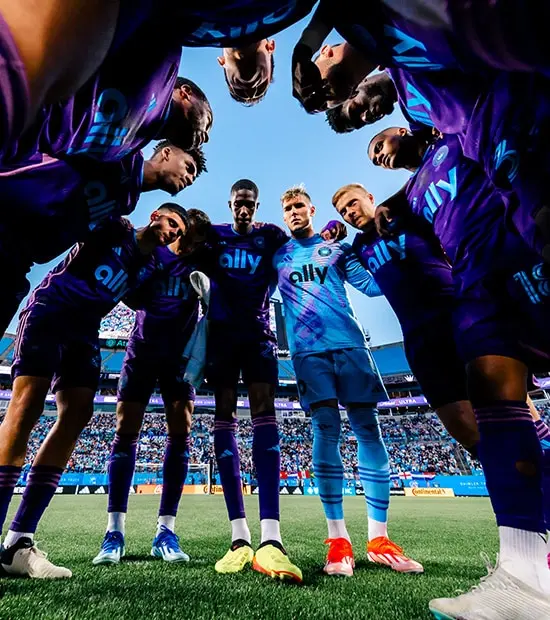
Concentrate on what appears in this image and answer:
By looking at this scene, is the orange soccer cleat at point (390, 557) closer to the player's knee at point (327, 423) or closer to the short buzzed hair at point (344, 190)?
the player's knee at point (327, 423)

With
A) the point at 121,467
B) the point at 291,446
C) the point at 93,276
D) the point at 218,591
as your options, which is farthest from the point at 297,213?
the point at 291,446

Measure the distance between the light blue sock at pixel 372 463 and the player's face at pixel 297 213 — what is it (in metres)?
1.86

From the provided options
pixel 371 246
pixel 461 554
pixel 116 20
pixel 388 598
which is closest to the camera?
pixel 116 20

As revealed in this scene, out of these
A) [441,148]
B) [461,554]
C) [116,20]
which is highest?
[441,148]

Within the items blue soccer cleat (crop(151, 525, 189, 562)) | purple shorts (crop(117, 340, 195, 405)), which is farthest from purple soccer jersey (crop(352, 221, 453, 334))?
blue soccer cleat (crop(151, 525, 189, 562))

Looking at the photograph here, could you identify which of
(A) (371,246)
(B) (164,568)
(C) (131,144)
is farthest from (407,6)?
(B) (164,568)

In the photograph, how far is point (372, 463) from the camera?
312 cm

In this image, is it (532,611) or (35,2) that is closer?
(35,2)

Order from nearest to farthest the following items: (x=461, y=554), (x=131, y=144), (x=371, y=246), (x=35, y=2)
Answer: (x=35, y=2) → (x=131, y=144) → (x=371, y=246) → (x=461, y=554)

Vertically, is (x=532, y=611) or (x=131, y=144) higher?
(x=131, y=144)

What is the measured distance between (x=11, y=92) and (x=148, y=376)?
11.3ft

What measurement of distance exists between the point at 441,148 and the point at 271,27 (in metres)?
1.34

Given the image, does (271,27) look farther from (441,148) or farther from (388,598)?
(388,598)

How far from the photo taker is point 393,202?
9.37 feet
